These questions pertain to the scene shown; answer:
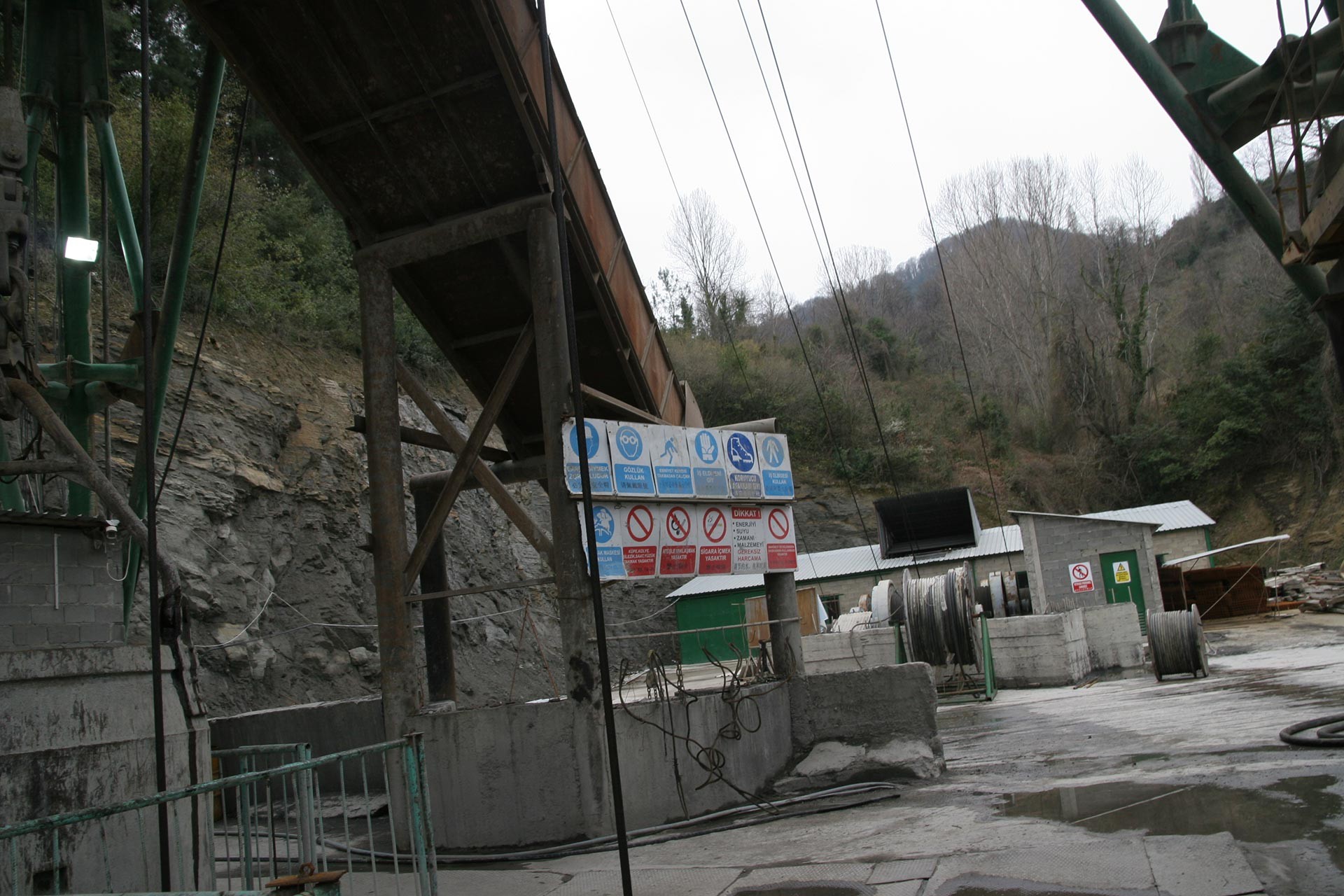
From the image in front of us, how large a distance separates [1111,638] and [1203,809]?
1585 centimetres

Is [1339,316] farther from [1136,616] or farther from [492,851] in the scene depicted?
[1136,616]

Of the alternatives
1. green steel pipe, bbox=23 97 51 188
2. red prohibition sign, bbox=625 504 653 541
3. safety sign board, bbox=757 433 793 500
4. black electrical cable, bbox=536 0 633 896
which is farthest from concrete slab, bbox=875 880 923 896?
green steel pipe, bbox=23 97 51 188

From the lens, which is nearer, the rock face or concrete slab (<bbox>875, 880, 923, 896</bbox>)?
concrete slab (<bbox>875, 880, 923, 896</bbox>)

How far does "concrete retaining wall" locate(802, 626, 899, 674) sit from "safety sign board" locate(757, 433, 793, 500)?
1054 centimetres

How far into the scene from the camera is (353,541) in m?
21.0

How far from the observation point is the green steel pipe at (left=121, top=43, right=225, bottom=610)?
9.59 meters

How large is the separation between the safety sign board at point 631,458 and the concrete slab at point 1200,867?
5.30m

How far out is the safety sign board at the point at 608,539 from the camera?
934 cm

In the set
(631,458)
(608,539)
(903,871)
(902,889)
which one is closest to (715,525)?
(631,458)

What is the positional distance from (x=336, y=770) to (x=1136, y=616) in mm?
17517

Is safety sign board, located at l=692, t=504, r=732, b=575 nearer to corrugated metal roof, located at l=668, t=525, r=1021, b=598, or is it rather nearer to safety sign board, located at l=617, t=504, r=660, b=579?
safety sign board, located at l=617, t=504, r=660, b=579

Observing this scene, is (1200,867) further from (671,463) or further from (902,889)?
(671,463)

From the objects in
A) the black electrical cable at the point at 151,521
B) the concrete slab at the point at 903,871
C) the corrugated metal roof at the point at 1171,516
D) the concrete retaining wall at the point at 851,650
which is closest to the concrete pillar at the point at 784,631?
the concrete slab at the point at 903,871

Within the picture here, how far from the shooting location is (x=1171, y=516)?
34.1 m
